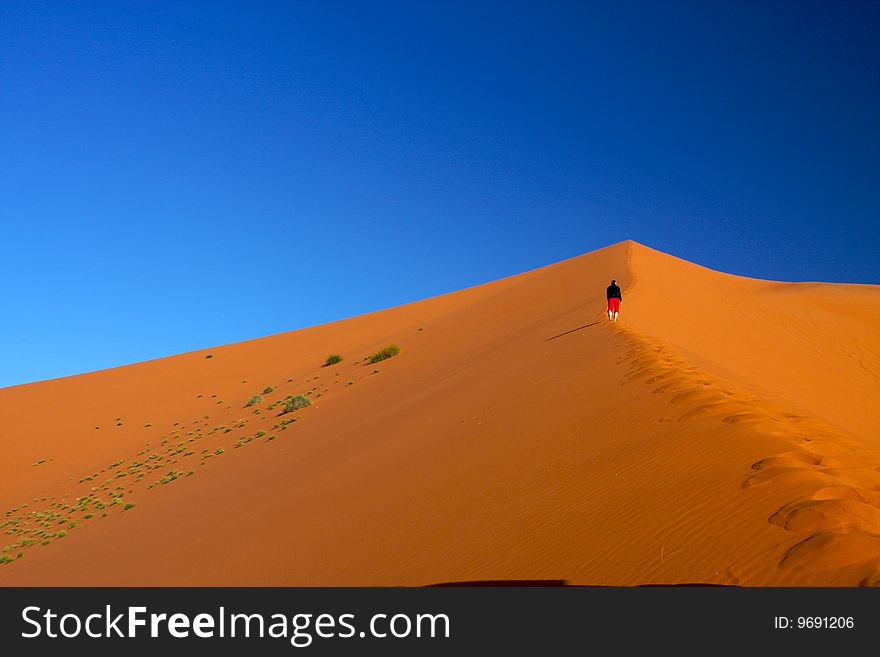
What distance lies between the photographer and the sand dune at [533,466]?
5.84 m

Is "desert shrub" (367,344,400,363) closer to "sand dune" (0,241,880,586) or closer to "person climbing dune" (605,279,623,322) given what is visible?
"sand dune" (0,241,880,586)

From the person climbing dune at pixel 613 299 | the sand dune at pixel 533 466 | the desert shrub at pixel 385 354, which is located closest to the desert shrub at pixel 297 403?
the sand dune at pixel 533 466

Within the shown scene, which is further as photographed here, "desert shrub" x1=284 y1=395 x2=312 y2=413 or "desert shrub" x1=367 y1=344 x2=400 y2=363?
"desert shrub" x1=367 y1=344 x2=400 y2=363

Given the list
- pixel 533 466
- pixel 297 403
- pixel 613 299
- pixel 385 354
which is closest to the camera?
pixel 533 466

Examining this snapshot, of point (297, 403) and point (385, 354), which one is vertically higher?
point (385, 354)

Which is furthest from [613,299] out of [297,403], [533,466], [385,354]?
[385,354]

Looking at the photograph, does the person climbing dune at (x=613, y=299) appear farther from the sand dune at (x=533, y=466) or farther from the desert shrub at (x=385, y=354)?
the desert shrub at (x=385, y=354)

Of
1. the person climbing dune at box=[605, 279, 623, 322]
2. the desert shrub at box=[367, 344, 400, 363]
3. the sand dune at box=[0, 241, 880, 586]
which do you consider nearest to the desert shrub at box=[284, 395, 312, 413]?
the sand dune at box=[0, 241, 880, 586]

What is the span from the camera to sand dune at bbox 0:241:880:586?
5.84 m

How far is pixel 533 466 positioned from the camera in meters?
8.97

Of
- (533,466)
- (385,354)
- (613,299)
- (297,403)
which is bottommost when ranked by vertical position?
(533,466)

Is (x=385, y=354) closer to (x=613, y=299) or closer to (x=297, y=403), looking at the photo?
(x=297, y=403)

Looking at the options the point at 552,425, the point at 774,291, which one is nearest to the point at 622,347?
the point at 552,425
